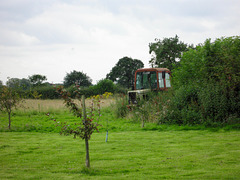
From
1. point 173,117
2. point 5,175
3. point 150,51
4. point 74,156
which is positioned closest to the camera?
point 5,175

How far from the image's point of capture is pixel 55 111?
18734 millimetres

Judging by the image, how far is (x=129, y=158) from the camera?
6.35m

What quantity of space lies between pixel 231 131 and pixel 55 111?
12.4 meters

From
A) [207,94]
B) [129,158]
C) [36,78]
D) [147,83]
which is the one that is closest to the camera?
[129,158]

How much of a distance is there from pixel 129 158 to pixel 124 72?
1816 inches

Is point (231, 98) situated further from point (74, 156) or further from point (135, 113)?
point (74, 156)

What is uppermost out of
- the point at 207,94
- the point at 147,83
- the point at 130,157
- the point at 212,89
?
the point at 147,83

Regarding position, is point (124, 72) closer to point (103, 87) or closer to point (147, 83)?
point (103, 87)

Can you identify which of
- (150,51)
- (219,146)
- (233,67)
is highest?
(150,51)

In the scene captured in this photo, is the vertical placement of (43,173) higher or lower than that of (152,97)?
lower

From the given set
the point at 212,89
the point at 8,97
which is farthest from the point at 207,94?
the point at 8,97

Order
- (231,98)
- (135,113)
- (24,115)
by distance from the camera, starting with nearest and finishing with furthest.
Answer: (231,98) < (135,113) < (24,115)

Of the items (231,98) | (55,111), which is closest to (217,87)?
(231,98)

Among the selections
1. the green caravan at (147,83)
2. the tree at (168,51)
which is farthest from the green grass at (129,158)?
the tree at (168,51)
